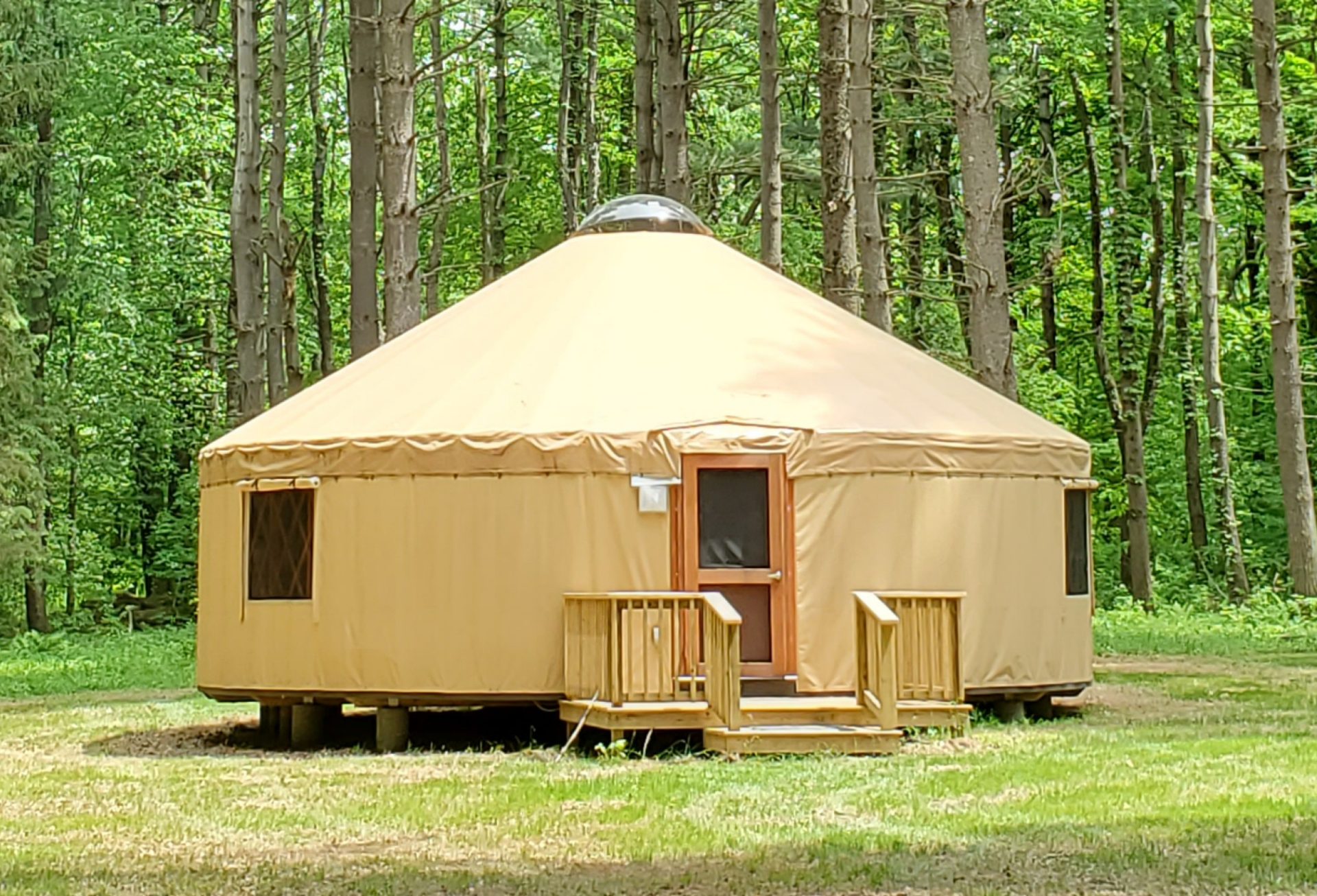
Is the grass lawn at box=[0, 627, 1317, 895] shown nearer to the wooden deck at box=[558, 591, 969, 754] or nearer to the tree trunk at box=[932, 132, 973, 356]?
the wooden deck at box=[558, 591, 969, 754]

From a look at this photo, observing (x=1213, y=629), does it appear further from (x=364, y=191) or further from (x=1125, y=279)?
(x=364, y=191)

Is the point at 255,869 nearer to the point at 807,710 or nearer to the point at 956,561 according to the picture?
the point at 807,710

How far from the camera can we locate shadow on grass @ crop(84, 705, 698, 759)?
9773 millimetres

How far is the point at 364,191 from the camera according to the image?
47.7 ft

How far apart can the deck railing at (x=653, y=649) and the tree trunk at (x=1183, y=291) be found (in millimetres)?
14952

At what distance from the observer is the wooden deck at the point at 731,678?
28.9ft

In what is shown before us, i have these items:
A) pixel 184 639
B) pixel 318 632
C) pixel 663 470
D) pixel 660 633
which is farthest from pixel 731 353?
pixel 184 639

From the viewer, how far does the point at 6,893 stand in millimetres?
5512

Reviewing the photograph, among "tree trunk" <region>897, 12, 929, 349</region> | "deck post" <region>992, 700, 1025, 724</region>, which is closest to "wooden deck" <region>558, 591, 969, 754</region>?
"deck post" <region>992, 700, 1025, 724</region>

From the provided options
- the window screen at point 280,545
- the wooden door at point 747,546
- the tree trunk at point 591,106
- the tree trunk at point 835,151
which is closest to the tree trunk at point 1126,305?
the tree trunk at point 591,106

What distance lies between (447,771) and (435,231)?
1804 cm

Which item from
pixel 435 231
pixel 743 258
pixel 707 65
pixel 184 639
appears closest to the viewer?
pixel 743 258

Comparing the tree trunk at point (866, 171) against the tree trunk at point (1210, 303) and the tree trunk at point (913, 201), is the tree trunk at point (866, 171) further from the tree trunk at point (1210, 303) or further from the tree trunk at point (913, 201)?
the tree trunk at point (1210, 303)

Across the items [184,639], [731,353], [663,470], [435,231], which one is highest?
[435,231]
